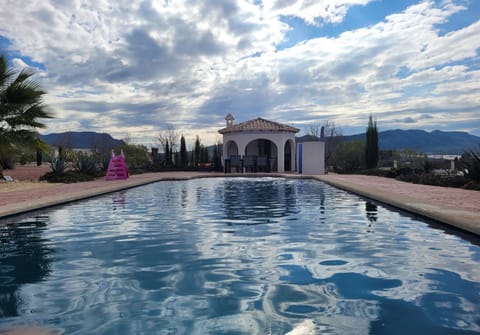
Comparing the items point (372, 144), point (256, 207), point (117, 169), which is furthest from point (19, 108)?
point (372, 144)

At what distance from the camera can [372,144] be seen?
2545 centimetres

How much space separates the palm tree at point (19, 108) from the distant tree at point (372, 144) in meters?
19.6

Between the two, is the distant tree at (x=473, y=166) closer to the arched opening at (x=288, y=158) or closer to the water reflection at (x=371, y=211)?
the water reflection at (x=371, y=211)

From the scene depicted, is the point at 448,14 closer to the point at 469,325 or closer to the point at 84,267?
the point at 469,325

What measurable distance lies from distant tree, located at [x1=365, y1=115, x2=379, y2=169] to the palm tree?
772 inches

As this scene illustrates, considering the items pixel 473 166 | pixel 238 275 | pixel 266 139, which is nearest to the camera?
pixel 238 275

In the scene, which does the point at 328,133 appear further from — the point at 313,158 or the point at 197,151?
the point at 313,158

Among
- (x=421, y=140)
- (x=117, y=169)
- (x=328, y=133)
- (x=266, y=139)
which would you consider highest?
(x=421, y=140)

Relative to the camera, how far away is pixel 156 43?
1762 cm

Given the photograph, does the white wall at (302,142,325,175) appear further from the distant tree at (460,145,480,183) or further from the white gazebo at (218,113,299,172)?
the distant tree at (460,145,480,183)

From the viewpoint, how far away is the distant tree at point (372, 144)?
25453mm

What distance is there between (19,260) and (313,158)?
66.9ft

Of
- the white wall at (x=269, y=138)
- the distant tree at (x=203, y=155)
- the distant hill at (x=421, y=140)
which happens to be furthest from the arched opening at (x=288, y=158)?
the distant hill at (x=421, y=140)

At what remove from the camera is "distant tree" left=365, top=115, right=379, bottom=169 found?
25.5 meters
